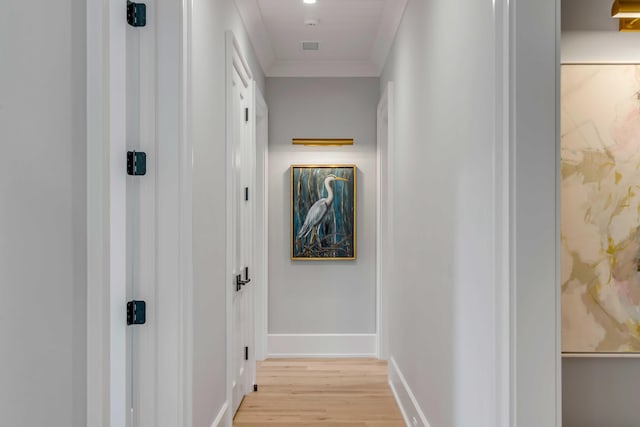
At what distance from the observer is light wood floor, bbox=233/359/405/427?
3.53 m

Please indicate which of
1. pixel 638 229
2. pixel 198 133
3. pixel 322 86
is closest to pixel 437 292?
pixel 638 229

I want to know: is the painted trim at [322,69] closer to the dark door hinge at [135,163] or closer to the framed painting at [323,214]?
the framed painting at [323,214]

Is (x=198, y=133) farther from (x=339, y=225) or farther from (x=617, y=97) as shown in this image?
(x=339, y=225)

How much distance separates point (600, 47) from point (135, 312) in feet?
6.21

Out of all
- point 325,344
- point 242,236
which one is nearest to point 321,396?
point 325,344

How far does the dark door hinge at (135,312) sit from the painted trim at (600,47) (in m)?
1.72

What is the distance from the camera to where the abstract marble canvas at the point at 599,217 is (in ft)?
5.86

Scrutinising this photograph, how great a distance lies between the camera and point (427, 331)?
275 centimetres

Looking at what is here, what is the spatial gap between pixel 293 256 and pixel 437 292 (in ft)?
9.06

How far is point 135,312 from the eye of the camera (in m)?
1.96

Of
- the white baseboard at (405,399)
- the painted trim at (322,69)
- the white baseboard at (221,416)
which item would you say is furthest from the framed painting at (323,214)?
the white baseboard at (221,416)
